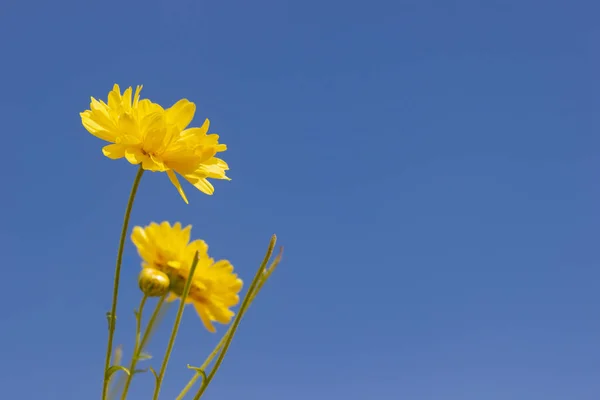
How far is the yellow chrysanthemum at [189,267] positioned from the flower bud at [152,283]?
0.05 metres

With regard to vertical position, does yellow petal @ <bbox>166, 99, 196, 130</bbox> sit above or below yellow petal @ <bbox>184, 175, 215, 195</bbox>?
above

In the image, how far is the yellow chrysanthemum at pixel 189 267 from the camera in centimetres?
116

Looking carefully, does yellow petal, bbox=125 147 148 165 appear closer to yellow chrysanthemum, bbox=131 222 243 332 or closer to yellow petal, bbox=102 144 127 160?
yellow petal, bbox=102 144 127 160

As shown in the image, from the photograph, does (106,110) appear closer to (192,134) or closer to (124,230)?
(192,134)

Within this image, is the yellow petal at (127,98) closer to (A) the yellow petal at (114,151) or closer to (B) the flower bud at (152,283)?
(A) the yellow petal at (114,151)

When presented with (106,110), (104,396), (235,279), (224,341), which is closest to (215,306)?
(235,279)

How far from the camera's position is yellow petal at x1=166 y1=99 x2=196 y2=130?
111cm

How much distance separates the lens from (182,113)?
1116 mm

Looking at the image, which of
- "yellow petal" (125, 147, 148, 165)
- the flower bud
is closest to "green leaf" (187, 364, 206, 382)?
the flower bud

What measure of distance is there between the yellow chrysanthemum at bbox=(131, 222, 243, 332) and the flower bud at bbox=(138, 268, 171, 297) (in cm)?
5

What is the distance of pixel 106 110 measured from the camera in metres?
1.09

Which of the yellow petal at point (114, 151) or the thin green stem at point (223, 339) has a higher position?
the yellow petal at point (114, 151)

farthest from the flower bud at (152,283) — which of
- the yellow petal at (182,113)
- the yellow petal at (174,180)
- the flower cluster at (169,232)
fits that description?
the yellow petal at (182,113)

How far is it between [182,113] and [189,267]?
11.3 inches
